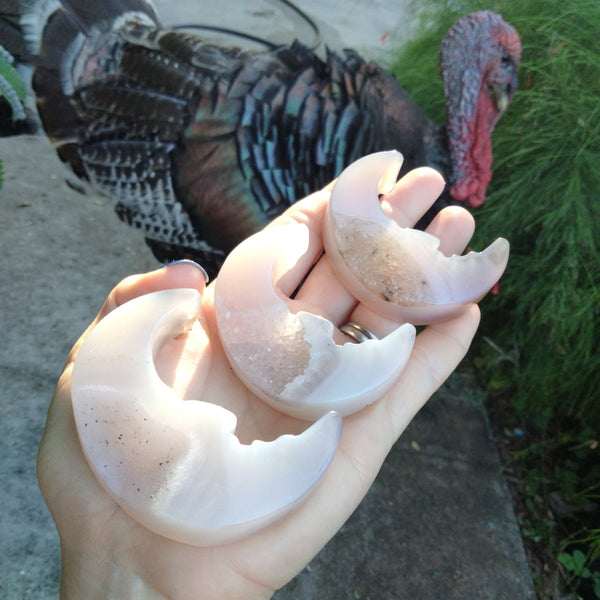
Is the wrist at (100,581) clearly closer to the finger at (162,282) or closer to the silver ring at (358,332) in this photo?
the finger at (162,282)

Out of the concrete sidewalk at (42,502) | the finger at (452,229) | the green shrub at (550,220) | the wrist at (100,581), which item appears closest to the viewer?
the wrist at (100,581)

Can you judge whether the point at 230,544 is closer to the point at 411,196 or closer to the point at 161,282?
the point at 161,282

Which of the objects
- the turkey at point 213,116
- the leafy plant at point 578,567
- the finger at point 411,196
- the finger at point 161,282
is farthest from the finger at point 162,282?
the leafy plant at point 578,567

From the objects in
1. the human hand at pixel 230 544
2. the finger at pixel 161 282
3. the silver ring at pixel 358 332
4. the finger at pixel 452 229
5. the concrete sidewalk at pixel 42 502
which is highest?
the finger at pixel 452 229

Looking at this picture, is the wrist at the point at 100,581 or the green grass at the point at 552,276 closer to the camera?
the wrist at the point at 100,581

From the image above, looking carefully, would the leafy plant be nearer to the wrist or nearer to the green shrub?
the green shrub

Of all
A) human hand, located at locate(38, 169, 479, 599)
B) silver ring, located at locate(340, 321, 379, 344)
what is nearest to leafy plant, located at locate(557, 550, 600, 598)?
human hand, located at locate(38, 169, 479, 599)
